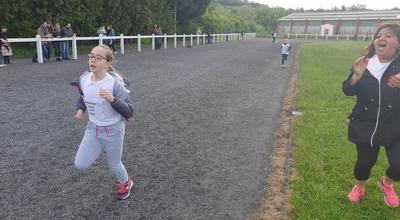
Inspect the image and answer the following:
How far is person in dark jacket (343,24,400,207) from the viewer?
12.0 ft

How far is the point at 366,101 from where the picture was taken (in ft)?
12.5

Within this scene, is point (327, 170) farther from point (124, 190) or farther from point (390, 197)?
point (124, 190)

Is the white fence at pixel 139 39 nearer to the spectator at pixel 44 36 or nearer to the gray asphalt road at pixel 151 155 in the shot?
the spectator at pixel 44 36

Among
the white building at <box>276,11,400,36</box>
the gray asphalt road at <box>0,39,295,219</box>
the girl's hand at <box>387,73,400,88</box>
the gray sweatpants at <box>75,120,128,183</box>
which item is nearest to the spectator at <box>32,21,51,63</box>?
the gray asphalt road at <box>0,39,295,219</box>

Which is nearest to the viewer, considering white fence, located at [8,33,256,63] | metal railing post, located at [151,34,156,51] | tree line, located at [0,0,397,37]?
white fence, located at [8,33,256,63]

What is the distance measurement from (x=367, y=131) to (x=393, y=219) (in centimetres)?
90

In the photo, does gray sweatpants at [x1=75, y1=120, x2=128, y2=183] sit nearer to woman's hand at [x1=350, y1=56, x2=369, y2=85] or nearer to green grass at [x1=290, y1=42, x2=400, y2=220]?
green grass at [x1=290, y1=42, x2=400, y2=220]

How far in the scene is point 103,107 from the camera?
12.4 ft

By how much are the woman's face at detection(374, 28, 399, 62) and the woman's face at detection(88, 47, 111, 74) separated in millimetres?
2618

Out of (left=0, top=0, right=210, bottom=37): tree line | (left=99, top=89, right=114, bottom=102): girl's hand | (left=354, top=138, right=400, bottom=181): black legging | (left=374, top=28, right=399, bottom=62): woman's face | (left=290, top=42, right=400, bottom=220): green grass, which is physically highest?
(left=0, top=0, right=210, bottom=37): tree line

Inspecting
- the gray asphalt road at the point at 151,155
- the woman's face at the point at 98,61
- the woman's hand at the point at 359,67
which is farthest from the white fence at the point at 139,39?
the woman's hand at the point at 359,67

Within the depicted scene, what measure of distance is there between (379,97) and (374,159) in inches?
26.6

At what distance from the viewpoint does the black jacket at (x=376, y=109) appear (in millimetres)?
3672

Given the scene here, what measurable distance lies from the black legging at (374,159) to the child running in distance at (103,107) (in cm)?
240
